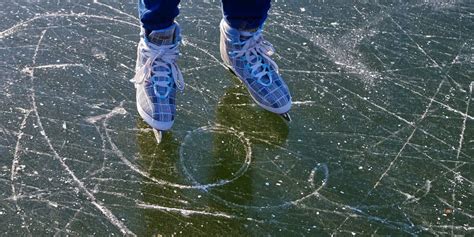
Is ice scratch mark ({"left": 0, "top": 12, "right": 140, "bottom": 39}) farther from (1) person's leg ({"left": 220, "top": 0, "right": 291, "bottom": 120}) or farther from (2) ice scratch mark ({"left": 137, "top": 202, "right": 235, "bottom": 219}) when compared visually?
(2) ice scratch mark ({"left": 137, "top": 202, "right": 235, "bottom": 219})

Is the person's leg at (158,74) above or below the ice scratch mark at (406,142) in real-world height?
above

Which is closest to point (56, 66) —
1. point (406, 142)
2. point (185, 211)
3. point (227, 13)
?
point (227, 13)

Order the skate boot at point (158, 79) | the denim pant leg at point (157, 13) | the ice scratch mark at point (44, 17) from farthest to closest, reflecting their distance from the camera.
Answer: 1. the ice scratch mark at point (44, 17)
2. the skate boot at point (158, 79)
3. the denim pant leg at point (157, 13)

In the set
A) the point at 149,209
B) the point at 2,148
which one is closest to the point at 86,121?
the point at 2,148

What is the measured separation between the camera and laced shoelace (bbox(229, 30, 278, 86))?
7.06ft

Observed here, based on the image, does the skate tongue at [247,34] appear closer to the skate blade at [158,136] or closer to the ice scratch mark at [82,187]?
the skate blade at [158,136]

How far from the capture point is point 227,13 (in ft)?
6.88

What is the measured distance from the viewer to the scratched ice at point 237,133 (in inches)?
70.7

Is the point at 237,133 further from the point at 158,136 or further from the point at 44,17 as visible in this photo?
the point at 44,17

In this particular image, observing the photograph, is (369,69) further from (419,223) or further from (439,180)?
(419,223)

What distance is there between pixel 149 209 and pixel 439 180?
30.5 inches

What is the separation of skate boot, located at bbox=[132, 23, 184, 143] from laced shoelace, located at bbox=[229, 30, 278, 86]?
0.71ft

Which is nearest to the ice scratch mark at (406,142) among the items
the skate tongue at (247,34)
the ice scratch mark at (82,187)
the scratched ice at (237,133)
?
the scratched ice at (237,133)

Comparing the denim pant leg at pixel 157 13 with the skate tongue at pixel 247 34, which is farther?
the skate tongue at pixel 247 34
